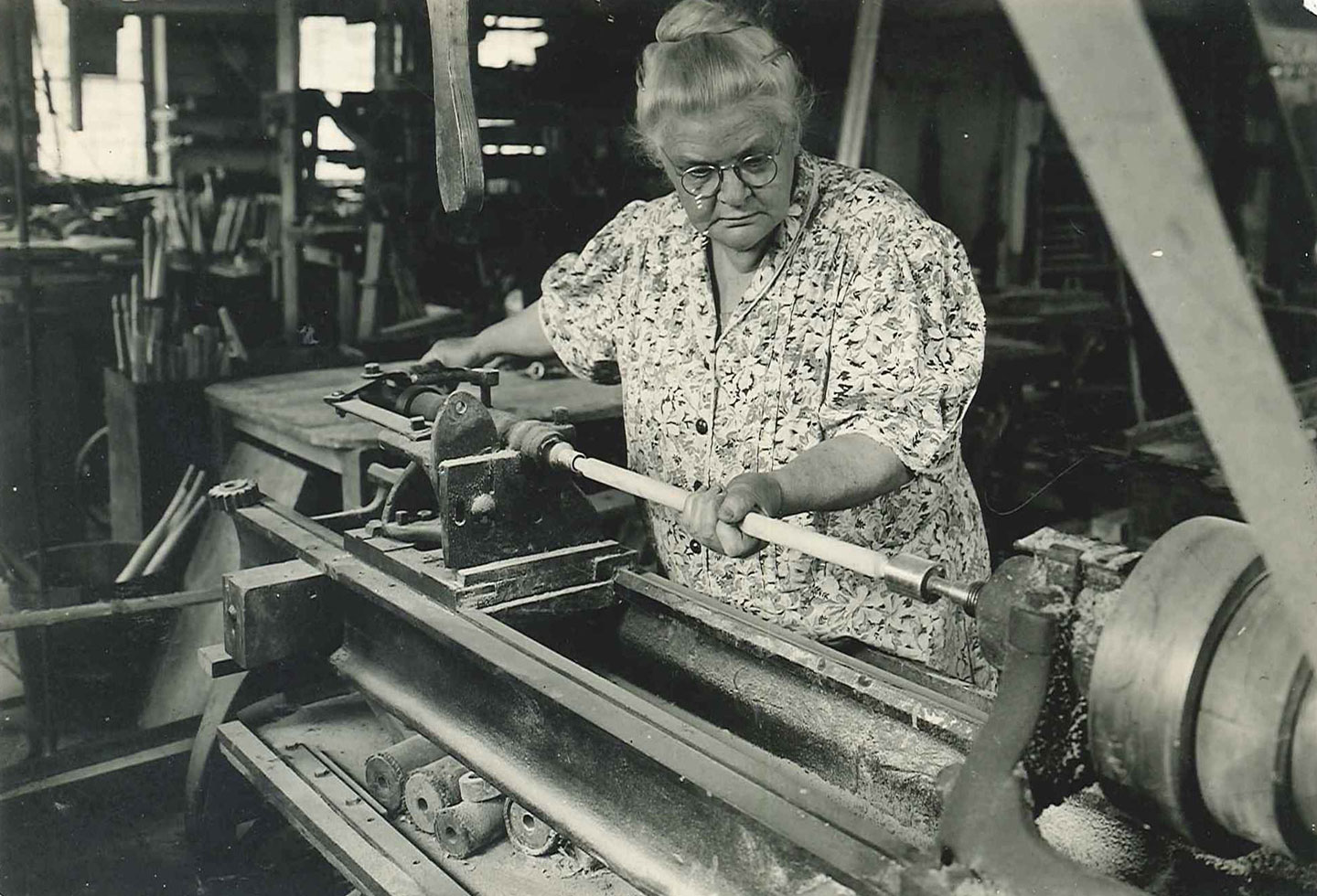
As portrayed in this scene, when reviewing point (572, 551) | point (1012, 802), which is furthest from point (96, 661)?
point (1012, 802)

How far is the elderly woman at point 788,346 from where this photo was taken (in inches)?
71.9

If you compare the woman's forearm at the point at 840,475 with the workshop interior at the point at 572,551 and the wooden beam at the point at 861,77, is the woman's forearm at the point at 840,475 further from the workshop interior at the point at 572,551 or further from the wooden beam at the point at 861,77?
the wooden beam at the point at 861,77

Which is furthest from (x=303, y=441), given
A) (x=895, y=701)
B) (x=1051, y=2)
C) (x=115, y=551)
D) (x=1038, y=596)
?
(x=1051, y=2)

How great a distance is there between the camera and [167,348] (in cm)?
419

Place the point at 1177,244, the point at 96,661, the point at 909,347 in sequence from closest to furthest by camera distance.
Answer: the point at 1177,244
the point at 909,347
the point at 96,661

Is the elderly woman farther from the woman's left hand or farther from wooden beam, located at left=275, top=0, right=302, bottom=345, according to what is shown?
wooden beam, located at left=275, top=0, right=302, bottom=345

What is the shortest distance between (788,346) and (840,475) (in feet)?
1.11

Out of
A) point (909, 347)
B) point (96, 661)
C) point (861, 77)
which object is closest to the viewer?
point (909, 347)

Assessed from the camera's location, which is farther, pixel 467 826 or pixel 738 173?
pixel 738 173

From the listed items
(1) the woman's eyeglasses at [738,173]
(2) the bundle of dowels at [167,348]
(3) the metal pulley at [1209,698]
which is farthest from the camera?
(2) the bundle of dowels at [167,348]

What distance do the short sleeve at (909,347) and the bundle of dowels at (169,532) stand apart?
8.28ft

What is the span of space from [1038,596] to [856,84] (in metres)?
2.19

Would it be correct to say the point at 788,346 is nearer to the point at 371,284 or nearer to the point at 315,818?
the point at 315,818

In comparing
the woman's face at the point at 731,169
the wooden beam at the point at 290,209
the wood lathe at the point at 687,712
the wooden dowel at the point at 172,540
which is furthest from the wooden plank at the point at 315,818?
the wooden beam at the point at 290,209
